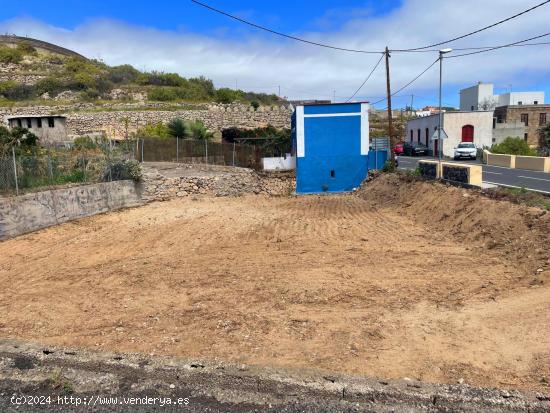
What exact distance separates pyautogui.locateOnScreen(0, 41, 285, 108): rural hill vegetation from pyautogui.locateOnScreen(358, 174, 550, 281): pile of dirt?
34516 millimetres

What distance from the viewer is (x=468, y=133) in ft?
163

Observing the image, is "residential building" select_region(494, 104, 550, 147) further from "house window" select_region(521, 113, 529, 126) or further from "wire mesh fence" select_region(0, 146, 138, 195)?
"wire mesh fence" select_region(0, 146, 138, 195)

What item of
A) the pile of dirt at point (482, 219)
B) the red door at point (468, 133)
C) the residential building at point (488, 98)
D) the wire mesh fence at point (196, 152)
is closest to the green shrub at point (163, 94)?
the wire mesh fence at point (196, 152)

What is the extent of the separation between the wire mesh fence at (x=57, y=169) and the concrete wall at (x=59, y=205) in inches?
23.7

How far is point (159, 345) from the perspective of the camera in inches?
221

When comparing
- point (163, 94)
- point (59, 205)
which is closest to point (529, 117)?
point (163, 94)

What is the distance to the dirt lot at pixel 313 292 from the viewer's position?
5367mm

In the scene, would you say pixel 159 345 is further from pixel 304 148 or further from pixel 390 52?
pixel 390 52

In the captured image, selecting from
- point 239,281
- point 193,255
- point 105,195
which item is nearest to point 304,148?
point 105,195

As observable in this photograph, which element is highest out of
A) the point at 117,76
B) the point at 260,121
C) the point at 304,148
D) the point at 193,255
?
the point at 117,76

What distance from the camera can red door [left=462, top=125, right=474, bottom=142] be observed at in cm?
4944

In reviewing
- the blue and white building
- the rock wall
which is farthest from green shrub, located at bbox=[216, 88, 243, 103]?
the blue and white building

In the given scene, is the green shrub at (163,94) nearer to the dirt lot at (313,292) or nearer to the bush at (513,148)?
the bush at (513,148)

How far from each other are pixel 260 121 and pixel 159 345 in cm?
4217
